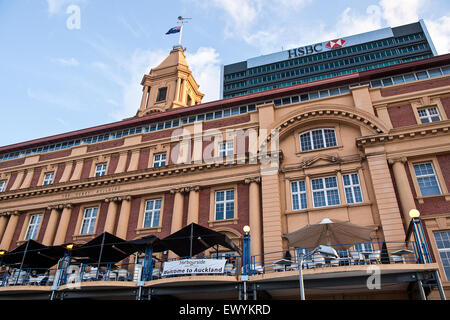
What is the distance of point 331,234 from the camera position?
657 inches

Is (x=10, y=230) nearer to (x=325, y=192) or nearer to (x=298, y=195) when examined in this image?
(x=298, y=195)

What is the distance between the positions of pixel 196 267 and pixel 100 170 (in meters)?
15.8

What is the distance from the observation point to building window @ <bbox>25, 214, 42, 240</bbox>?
2721 centimetres

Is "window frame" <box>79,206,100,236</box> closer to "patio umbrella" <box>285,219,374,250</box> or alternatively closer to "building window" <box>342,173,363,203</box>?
"patio umbrella" <box>285,219,374,250</box>

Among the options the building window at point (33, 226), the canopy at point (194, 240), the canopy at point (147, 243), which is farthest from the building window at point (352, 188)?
the building window at point (33, 226)

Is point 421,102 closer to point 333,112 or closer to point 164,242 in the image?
point 333,112

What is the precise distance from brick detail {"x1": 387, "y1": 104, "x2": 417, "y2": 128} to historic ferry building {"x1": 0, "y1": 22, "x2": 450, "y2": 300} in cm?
9

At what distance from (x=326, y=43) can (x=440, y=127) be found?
217 feet

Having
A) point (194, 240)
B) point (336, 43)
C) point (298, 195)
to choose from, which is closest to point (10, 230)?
point (194, 240)

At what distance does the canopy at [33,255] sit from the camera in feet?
68.3

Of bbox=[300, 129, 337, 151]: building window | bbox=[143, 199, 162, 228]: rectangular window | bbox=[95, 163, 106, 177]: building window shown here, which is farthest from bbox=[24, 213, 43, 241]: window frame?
bbox=[300, 129, 337, 151]: building window

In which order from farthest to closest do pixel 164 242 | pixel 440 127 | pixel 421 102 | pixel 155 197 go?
pixel 155 197, pixel 421 102, pixel 440 127, pixel 164 242

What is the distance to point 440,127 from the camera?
20078 millimetres
